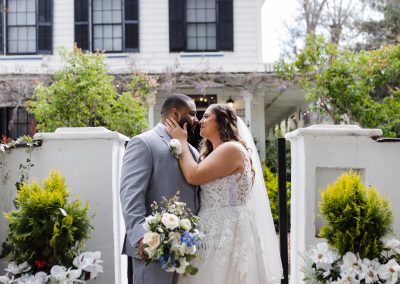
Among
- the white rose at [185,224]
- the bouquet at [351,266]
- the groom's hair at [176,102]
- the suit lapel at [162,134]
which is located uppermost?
the groom's hair at [176,102]

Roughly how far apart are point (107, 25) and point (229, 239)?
12.4 m

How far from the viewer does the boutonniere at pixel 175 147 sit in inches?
171

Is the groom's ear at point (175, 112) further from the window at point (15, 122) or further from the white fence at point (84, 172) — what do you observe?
the window at point (15, 122)

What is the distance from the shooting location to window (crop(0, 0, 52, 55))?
52.2 feet

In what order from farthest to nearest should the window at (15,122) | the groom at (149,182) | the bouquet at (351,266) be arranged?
the window at (15,122) < the bouquet at (351,266) < the groom at (149,182)

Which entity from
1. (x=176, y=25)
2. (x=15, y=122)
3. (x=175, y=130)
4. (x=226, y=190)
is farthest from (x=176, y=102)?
(x=15, y=122)

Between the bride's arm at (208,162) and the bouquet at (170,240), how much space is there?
0.43 metres

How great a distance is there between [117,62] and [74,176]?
11.0 meters

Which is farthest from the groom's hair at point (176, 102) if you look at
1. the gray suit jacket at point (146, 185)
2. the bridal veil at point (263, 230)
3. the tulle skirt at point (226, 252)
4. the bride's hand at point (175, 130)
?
the tulle skirt at point (226, 252)

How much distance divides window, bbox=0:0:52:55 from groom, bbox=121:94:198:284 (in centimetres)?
1216

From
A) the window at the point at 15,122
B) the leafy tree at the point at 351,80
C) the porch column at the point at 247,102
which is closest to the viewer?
the leafy tree at the point at 351,80

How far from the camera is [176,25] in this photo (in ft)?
52.5

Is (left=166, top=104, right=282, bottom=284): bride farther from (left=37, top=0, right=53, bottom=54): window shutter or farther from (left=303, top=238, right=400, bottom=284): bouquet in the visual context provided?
(left=37, top=0, right=53, bottom=54): window shutter

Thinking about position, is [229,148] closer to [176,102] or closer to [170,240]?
[176,102]
